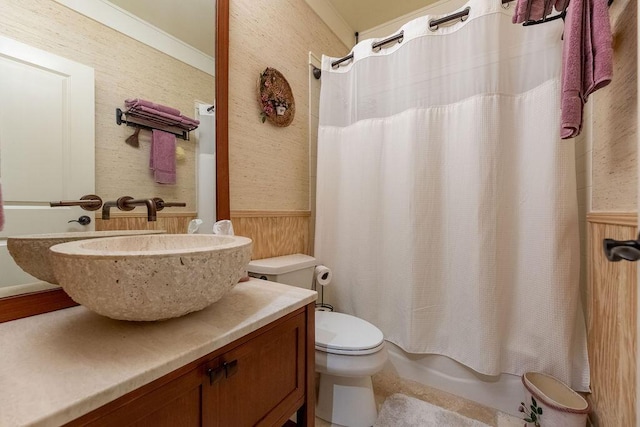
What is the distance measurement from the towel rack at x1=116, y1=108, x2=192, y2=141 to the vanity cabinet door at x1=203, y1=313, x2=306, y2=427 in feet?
2.58

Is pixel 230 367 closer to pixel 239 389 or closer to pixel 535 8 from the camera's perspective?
pixel 239 389

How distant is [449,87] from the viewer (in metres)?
1.39

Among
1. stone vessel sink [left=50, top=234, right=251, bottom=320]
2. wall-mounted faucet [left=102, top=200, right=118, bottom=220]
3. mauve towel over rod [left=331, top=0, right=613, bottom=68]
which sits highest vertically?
mauve towel over rod [left=331, top=0, right=613, bottom=68]

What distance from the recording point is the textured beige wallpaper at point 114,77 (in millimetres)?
697

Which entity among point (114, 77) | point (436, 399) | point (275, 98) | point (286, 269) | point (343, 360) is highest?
point (275, 98)

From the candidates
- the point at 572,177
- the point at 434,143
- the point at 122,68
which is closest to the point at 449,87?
the point at 434,143

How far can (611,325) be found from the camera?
960 millimetres

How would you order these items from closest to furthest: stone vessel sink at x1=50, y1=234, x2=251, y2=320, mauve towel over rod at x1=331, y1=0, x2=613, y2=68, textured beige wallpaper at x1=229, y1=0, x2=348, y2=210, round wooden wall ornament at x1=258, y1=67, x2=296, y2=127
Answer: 1. stone vessel sink at x1=50, y1=234, x2=251, y2=320
2. mauve towel over rod at x1=331, y1=0, x2=613, y2=68
3. textured beige wallpaper at x1=229, y1=0, x2=348, y2=210
4. round wooden wall ornament at x1=258, y1=67, x2=296, y2=127

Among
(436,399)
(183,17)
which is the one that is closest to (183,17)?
(183,17)

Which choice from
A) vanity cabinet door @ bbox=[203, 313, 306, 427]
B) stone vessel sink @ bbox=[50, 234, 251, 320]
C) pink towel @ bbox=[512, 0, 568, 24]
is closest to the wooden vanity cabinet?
vanity cabinet door @ bbox=[203, 313, 306, 427]

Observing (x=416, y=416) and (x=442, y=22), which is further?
(x=442, y=22)

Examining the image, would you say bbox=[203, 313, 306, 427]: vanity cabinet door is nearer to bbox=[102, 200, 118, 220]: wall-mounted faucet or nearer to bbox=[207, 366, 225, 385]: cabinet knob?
bbox=[207, 366, 225, 385]: cabinet knob

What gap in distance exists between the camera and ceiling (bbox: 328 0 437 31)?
74.4 inches

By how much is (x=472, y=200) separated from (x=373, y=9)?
1.59m
